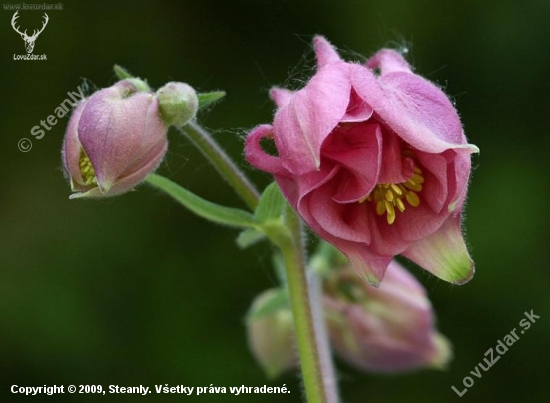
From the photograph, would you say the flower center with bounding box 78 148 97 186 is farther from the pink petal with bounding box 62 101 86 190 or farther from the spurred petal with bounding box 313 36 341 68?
the spurred petal with bounding box 313 36 341 68

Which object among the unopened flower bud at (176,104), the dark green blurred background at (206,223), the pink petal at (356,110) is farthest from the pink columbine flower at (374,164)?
the dark green blurred background at (206,223)

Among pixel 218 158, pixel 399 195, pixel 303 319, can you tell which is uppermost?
pixel 399 195

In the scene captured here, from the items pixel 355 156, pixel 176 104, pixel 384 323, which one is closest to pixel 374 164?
pixel 355 156

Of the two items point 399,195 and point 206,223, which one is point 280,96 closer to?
point 399,195

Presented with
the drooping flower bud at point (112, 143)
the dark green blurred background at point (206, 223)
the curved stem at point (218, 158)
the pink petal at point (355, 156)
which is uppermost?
the pink petal at point (355, 156)

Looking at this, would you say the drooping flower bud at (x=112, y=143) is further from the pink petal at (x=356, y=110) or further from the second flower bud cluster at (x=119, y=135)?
the pink petal at (x=356, y=110)

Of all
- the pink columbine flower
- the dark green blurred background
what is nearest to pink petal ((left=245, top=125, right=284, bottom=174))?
the pink columbine flower
